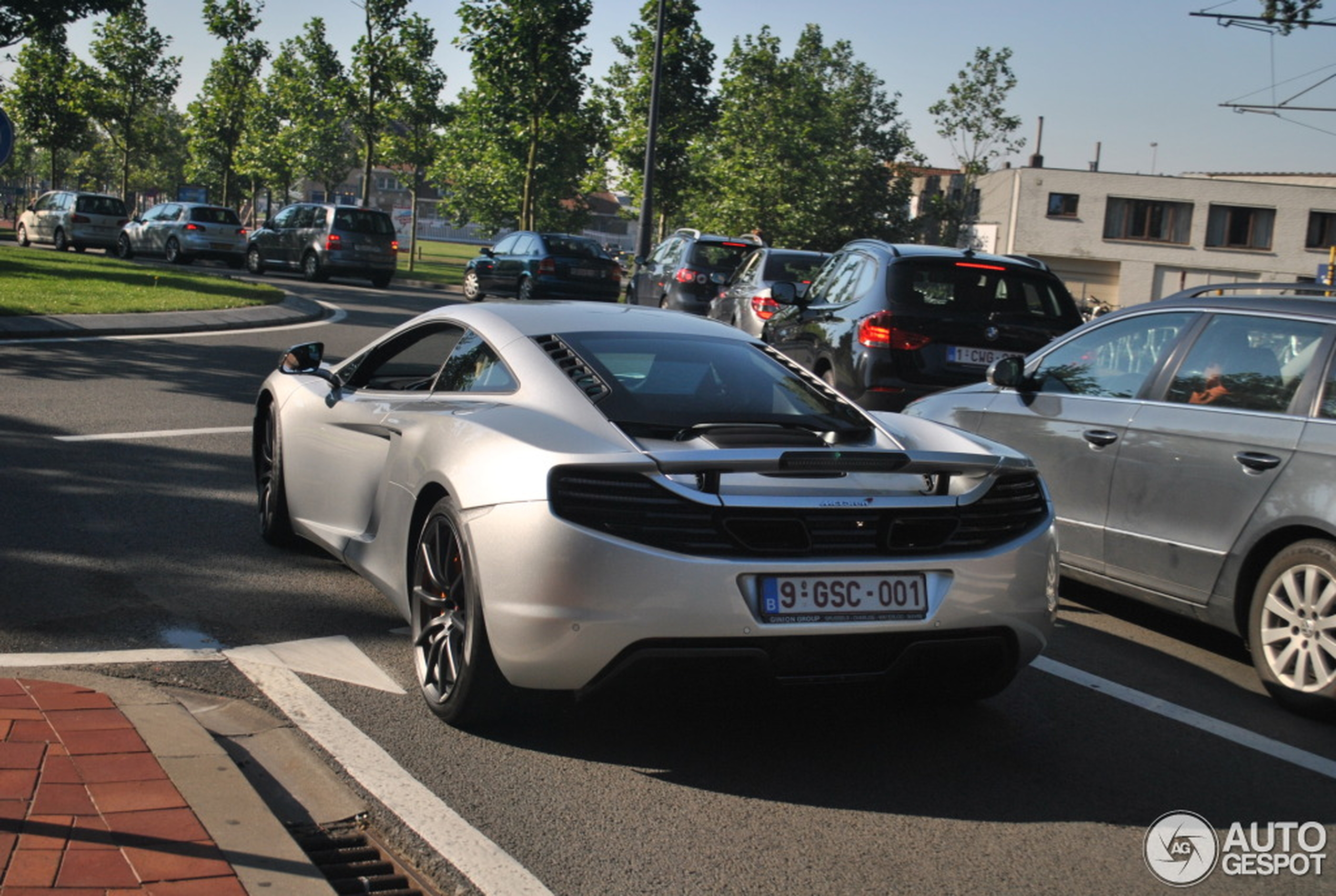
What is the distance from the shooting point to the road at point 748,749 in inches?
146

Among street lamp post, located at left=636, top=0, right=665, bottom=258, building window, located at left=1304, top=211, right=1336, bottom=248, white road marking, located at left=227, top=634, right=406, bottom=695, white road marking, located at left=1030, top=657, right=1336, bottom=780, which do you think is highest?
building window, located at left=1304, top=211, right=1336, bottom=248

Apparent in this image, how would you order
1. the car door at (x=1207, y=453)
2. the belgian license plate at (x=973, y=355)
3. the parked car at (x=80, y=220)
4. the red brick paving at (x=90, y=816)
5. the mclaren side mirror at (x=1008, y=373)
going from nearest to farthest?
the red brick paving at (x=90, y=816) → the car door at (x=1207, y=453) → the mclaren side mirror at (x=1008, y=373) → the belgian license plate at (x=973, y=355) → the parked car at (x=80, y=220)

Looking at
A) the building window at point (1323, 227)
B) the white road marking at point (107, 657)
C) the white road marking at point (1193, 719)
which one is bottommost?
the white road marking at point (107, 657)

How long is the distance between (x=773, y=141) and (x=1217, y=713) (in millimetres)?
51435

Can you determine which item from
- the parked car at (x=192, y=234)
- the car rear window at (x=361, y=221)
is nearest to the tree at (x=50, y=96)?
the parked car at (x=192, y=234)

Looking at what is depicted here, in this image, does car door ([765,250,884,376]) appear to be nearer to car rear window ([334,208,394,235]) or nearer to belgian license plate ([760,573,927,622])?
belgian license plate ([760,573,927,622])

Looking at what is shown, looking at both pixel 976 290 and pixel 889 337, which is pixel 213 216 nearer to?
pixel 889 337

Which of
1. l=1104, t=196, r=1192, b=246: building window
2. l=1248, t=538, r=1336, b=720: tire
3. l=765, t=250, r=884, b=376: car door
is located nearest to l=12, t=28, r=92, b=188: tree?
l=1104, t=196, r=1192, b=246: building window

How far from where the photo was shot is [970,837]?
12.8 feet

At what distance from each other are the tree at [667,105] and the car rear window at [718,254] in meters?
28.7

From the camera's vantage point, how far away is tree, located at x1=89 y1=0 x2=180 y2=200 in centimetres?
5753

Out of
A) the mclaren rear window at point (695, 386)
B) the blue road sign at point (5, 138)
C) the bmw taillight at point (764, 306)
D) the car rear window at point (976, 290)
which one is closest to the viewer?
the mclaren rear window at point (695, 386)

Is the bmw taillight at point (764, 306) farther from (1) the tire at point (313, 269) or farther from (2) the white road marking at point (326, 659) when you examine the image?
(1) the tire at point (313, 269)

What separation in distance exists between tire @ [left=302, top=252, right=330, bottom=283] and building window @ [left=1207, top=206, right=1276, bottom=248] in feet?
180
